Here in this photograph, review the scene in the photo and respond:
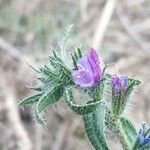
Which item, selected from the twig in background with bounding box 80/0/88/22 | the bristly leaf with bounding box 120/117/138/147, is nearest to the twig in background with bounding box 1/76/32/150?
the twig in background with bounding box 80/0/88/22

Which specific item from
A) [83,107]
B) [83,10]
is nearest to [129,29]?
[83,10]

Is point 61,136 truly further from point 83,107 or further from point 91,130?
point 83,107

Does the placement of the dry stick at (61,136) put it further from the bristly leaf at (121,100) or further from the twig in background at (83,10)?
the bristly leaf at (121,100)

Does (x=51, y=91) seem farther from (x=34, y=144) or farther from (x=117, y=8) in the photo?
(x=117, y=8)

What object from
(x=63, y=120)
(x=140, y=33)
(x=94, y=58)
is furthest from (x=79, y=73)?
(x=140, y=33)

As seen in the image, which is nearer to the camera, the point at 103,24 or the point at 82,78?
the point at 82,78

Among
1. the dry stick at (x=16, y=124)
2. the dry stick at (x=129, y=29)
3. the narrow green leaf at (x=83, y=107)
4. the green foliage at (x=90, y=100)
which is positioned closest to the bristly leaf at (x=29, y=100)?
the green foliage at (x=90, y=100)

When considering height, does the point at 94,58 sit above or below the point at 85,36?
below
